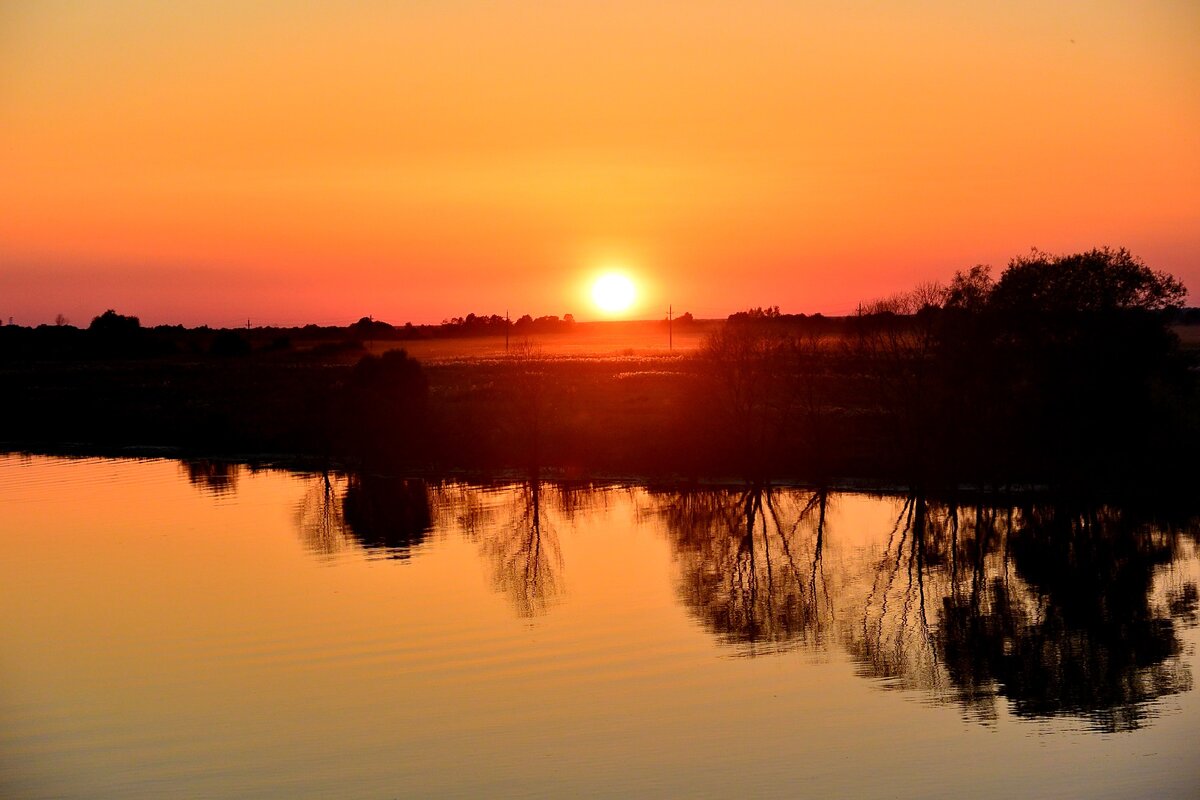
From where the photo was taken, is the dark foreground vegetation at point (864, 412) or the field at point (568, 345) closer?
the dark foreground vegetation at point (864, 412)

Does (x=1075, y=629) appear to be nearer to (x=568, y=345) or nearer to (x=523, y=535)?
(x=523, y=535)

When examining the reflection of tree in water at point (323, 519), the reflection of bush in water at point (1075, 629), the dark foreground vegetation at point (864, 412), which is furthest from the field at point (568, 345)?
the reflection of bush in water at point (1075, 629)

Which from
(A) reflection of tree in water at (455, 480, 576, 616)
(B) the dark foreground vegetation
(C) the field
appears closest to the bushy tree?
(B) the dark foreground vegetation

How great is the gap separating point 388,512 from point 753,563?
15.4 meters

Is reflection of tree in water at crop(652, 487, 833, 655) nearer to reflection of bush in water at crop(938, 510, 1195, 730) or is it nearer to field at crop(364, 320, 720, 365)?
reflection of bush in water at crop(938, 510, 1195, 730)

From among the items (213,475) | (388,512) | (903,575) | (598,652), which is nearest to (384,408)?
(213,475)

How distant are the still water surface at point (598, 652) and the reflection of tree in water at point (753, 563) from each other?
17 centimetres

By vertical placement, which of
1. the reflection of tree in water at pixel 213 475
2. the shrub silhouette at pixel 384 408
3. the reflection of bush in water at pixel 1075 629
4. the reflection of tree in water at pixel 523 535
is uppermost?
the shrub silhouette at pixel 384 408

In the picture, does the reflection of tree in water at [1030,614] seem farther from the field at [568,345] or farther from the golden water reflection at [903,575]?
the field at [568,345]

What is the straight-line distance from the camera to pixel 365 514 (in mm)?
45031

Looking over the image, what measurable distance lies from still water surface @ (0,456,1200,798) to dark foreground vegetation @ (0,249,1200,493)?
6.16 m

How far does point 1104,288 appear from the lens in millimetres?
51000

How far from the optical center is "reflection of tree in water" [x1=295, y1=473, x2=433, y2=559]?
129 ft

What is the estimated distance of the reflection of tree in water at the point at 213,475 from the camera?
52688 millimetres
